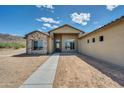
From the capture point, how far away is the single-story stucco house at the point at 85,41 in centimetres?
931

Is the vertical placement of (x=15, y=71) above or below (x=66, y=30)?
below

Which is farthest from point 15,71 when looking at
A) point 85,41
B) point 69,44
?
point 69,44

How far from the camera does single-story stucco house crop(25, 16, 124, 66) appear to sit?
931cm

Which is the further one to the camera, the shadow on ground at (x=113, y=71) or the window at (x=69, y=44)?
the window at (x=69, y=44)

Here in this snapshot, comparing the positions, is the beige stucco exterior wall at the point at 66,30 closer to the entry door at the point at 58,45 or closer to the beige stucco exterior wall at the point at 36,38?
the entry door at the point at 58,45

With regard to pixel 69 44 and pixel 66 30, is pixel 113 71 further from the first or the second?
pixel 69 44

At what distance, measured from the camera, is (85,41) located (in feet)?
63.9

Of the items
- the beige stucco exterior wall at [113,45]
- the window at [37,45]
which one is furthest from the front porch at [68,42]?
the beige stucco exterior wall at [113,45]

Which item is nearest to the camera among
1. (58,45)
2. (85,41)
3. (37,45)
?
(85,41)

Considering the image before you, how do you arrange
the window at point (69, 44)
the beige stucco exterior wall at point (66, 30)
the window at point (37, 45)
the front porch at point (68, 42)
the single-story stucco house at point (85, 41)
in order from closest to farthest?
the single-story stucco house at point (85, 41)
the window at point (37, 45)
the beige stucco exterior wall at point (66, 30)
the front porch at point (68, 42)
the window at point (69, 44)
